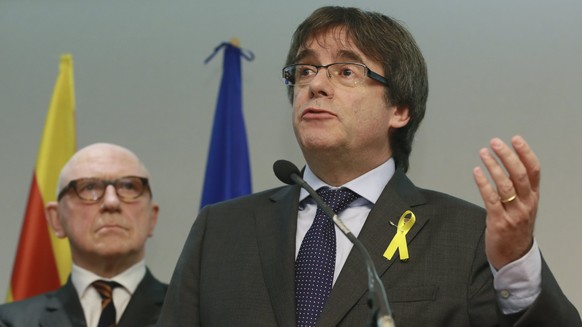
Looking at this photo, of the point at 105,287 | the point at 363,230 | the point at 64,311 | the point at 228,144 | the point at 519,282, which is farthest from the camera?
the point at 228,144

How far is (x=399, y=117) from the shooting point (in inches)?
115

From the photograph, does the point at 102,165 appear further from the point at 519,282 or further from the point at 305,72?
the point at 519,282

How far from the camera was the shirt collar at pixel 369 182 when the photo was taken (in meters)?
2.68

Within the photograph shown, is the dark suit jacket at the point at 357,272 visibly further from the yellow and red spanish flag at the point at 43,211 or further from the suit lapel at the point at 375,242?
the yellow and red spanish flag at the point at 43,211

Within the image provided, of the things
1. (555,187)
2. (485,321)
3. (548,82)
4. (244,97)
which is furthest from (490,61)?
(485,321)

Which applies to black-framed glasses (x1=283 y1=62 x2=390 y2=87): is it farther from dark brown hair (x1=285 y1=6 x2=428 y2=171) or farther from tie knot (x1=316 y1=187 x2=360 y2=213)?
tie knot (x1=316 y1=187 x2=360 y2=213)

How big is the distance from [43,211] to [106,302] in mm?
1053

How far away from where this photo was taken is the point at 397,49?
286 centimetres

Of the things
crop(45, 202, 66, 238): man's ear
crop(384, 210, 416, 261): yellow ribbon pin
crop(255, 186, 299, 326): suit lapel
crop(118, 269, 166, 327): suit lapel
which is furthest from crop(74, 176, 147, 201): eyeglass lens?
crop(384, 210, 416, 261): yellow ribbon pin

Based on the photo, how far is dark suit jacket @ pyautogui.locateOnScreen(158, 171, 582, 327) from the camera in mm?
2332

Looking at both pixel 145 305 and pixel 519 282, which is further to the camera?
pixel 145 305

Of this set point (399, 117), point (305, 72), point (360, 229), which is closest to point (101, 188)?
point (305, 72)

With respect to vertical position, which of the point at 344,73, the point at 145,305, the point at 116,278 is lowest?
the point at 145,305

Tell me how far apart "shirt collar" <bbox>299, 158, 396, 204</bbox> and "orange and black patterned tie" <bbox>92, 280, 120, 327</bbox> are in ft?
4.53
